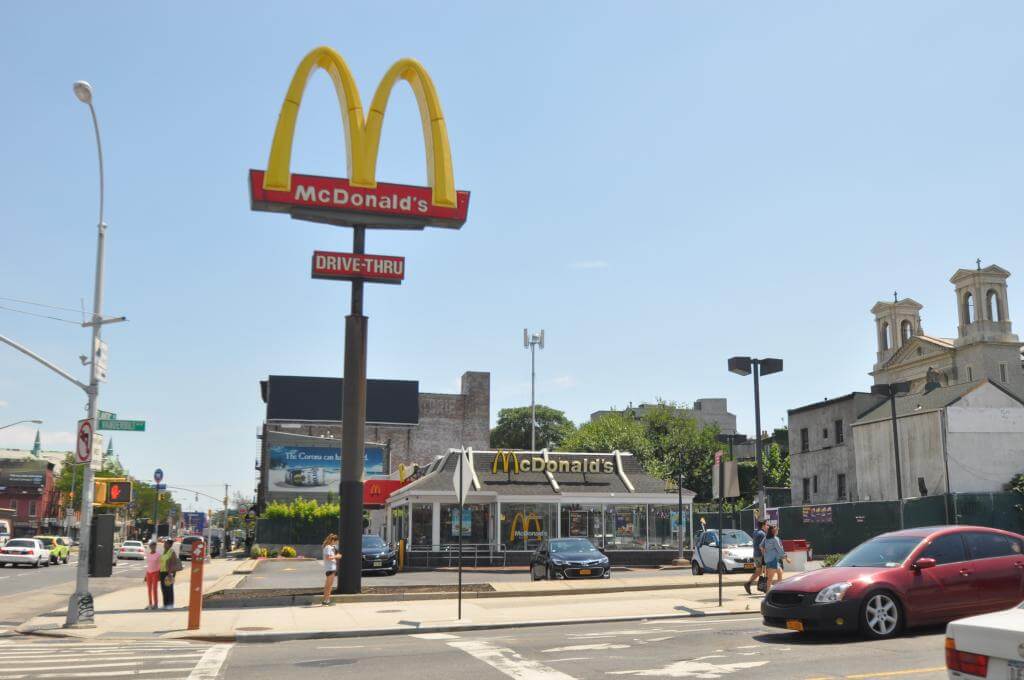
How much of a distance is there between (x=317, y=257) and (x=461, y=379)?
67.3 meters

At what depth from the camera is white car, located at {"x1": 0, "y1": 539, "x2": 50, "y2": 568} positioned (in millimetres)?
48969

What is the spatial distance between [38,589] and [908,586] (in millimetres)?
29600

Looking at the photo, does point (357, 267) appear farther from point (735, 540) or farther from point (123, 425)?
point (735, 540)

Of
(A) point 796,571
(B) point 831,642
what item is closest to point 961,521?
→ (A) point 796,571

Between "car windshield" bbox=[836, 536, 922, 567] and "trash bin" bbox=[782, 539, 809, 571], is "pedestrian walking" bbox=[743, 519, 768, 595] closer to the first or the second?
"trash bin" bbox=[782, 539, 809, 571]

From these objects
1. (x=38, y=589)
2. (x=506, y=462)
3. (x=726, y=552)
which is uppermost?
(x=506, y=462)

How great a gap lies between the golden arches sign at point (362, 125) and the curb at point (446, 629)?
13.3 metres

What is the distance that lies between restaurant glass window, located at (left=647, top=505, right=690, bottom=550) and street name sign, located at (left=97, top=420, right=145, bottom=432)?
24.8 meters

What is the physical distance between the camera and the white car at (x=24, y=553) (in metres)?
49.0

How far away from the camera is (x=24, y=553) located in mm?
49281

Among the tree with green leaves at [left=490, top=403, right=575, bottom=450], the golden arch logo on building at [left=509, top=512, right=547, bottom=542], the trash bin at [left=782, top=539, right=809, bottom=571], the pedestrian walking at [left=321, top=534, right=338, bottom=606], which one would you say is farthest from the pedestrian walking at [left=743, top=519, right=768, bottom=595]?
the tree with green leaves at [left=490, top=403, right=575, bottom=450]

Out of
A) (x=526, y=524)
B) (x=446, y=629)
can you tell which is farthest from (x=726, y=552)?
(x=446, y=629)

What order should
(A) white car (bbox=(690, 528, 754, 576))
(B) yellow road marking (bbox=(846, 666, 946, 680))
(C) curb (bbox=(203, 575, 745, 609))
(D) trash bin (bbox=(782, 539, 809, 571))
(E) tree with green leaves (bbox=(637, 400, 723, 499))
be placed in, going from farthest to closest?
(E) tree with green leaves (bbox=(637, 400, 723, 499)) < (A) white car (bbox=(690, 528, 754, 576)) < (D) trash bin (bbox=(782, 539, 809, 571)) < (C) curb (bbox=(203, 575, 745, 609)) < (B) yellow road marking (bbox=(846, 666, 946, 680))

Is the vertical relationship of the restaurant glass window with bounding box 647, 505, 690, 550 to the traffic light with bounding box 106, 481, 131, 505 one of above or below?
below
